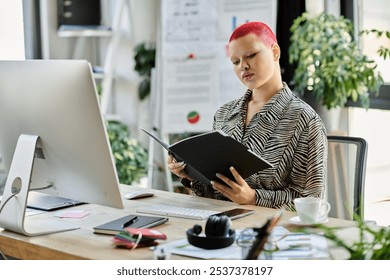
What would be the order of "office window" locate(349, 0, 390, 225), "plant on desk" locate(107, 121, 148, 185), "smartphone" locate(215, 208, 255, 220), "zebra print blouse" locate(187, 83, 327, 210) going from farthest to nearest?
"plant on desk" locate(107, 121, 148, 185) < "office window" locate(349, 0, 390, 225) < "zebra print blouse" locate(187, 83, 327, 210) < "smartphone" locate(215, 208, 255, 220)

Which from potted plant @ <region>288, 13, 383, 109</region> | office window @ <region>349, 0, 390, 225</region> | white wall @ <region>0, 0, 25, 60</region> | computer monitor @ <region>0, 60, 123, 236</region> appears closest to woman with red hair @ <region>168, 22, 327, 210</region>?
computer monitor @ <region>0, 60, 123, 236</region>

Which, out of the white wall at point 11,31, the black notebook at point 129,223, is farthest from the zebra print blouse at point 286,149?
the white wall at point 11,31

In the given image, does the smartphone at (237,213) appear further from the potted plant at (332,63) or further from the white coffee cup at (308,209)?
the potted plant at (332,63)

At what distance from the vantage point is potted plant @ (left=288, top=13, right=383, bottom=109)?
3818mm

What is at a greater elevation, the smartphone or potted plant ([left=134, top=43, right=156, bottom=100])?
potted plant ([left=134, top=43, right=156, bottom=100])

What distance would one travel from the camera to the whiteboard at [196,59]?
4266 mm

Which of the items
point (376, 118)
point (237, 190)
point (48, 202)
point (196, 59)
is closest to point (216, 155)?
point (237, 190)

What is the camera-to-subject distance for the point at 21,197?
6.91 ft

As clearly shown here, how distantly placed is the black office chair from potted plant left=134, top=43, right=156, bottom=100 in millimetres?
2154

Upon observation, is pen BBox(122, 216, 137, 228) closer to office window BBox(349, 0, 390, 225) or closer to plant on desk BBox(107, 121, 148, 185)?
office window BBox(349, 0, 390, 225)
